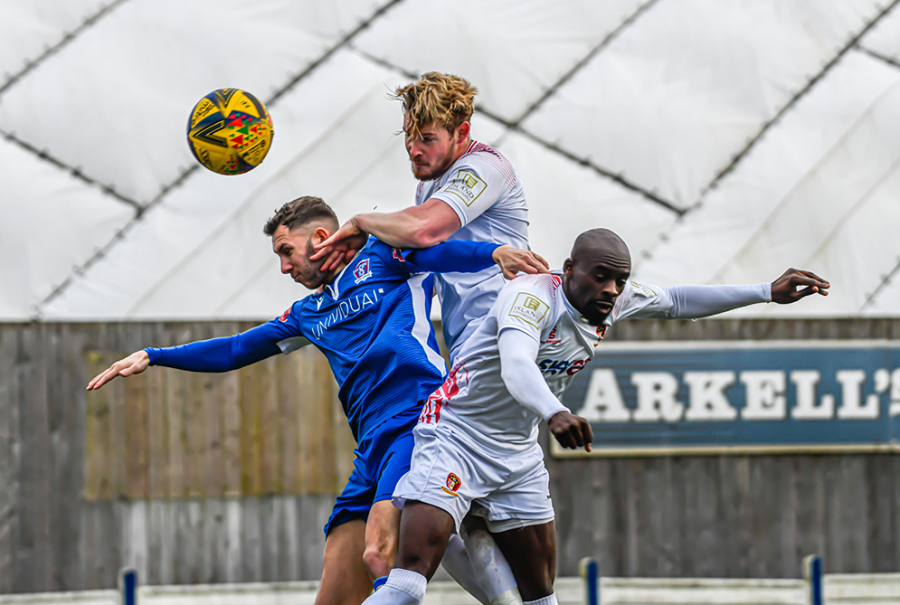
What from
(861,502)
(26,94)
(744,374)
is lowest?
(861,502)

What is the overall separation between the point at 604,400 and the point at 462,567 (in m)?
6.21

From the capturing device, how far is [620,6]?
41.8ft

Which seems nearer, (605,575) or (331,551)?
(331,551)

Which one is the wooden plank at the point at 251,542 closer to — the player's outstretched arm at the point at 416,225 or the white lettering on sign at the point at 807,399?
the white lettering on sign at the point at 807,399

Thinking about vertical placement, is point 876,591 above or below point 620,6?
below

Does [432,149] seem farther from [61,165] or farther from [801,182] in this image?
[801,182]

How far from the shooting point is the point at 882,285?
11.7 m

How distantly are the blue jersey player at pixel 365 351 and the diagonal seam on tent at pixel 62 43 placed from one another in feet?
27.4

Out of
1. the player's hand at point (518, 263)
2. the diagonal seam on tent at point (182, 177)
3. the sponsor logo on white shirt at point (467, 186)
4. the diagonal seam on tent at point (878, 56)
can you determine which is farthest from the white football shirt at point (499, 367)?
the diagonal seam on tent at point (878, 56)

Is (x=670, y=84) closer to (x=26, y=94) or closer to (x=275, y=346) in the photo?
(x=26, y=94)

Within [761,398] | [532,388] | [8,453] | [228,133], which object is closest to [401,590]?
[532,388]

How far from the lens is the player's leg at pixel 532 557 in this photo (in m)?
4.42

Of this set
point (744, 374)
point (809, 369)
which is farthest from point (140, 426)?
point (809, 369)

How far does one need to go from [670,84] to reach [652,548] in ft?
17.5
